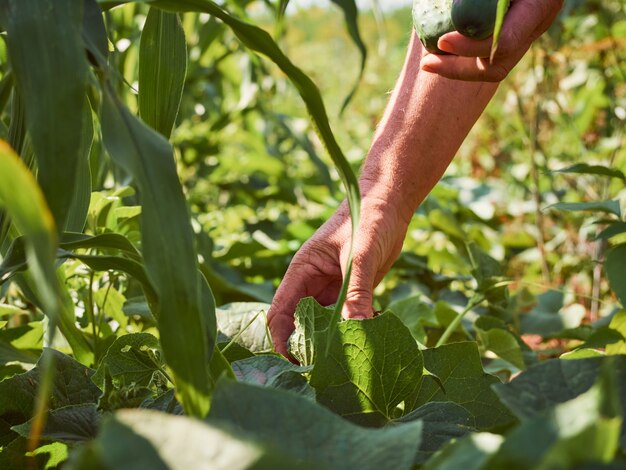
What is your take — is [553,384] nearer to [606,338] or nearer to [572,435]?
[572,435]

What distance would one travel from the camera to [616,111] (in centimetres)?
293

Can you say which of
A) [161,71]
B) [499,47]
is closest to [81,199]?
[161,71]

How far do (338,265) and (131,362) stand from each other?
45 cm

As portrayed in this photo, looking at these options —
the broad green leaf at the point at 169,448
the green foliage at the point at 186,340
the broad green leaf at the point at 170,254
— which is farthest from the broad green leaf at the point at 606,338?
the broad green leaf at the point at 169,448

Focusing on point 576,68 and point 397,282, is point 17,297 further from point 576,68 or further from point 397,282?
point 576,68

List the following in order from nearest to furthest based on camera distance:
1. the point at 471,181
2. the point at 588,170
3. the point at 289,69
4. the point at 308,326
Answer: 1. the point at 289,69
2. the point at 308,326
3. the point at 588,170
4. the point at 471,181

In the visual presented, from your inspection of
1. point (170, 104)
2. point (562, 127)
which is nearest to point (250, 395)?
point (170, 104)

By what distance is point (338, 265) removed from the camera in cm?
130

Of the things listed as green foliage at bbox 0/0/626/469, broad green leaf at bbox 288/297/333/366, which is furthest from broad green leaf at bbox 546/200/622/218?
broad green leaf at bbox 288/297/333/366

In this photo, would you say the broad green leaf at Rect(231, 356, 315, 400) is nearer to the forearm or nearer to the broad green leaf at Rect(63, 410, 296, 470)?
the broad green leaf at Rect(63, 410, 296, 470)

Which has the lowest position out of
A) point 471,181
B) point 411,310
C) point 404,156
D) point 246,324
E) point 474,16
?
point 471,181

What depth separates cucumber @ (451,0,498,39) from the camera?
1037 millimetres

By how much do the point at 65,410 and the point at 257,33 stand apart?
0.36 meters

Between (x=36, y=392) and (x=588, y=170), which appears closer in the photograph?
(x=36, y=392)
